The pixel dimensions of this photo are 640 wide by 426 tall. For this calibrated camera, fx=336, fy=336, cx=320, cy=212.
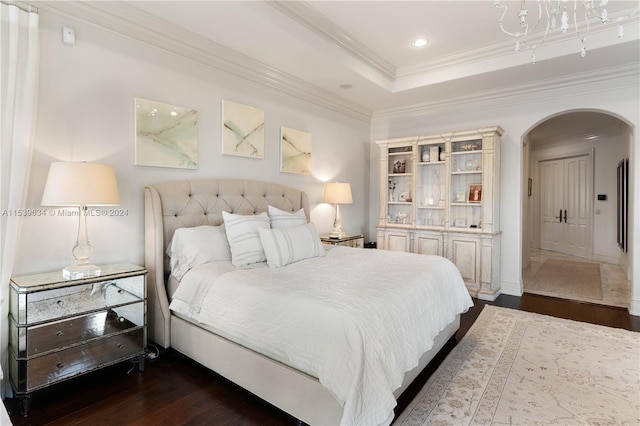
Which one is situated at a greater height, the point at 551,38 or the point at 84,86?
the point at 551,38

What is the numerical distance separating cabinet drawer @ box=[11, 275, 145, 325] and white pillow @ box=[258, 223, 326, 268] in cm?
94

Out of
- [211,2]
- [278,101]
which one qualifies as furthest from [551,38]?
[211,2]

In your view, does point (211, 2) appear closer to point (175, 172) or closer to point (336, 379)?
point (175, 172)

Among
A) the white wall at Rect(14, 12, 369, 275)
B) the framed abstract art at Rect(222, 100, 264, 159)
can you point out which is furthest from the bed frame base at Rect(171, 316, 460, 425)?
the framed abstract art at Rect(222, 100, 264, 159)

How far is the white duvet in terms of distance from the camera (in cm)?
154

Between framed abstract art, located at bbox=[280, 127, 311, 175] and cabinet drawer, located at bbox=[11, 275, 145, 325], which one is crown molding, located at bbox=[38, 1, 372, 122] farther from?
cabinet drawer, located at bbox=[11, 275, 145, 325]

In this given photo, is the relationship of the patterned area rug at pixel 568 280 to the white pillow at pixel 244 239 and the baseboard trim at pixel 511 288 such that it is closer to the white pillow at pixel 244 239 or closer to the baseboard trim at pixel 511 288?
the baseboard trim at pixel 511 288

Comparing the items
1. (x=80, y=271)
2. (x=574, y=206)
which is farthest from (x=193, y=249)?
(x=574, y=206)

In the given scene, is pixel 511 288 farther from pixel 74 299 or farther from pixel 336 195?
pixel 74 299

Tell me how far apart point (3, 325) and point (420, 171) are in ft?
15.7

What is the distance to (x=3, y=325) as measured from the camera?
2072 millimetres

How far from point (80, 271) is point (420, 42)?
3.67m

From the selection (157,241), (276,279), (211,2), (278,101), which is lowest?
(276,279)

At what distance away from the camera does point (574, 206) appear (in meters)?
7.51
